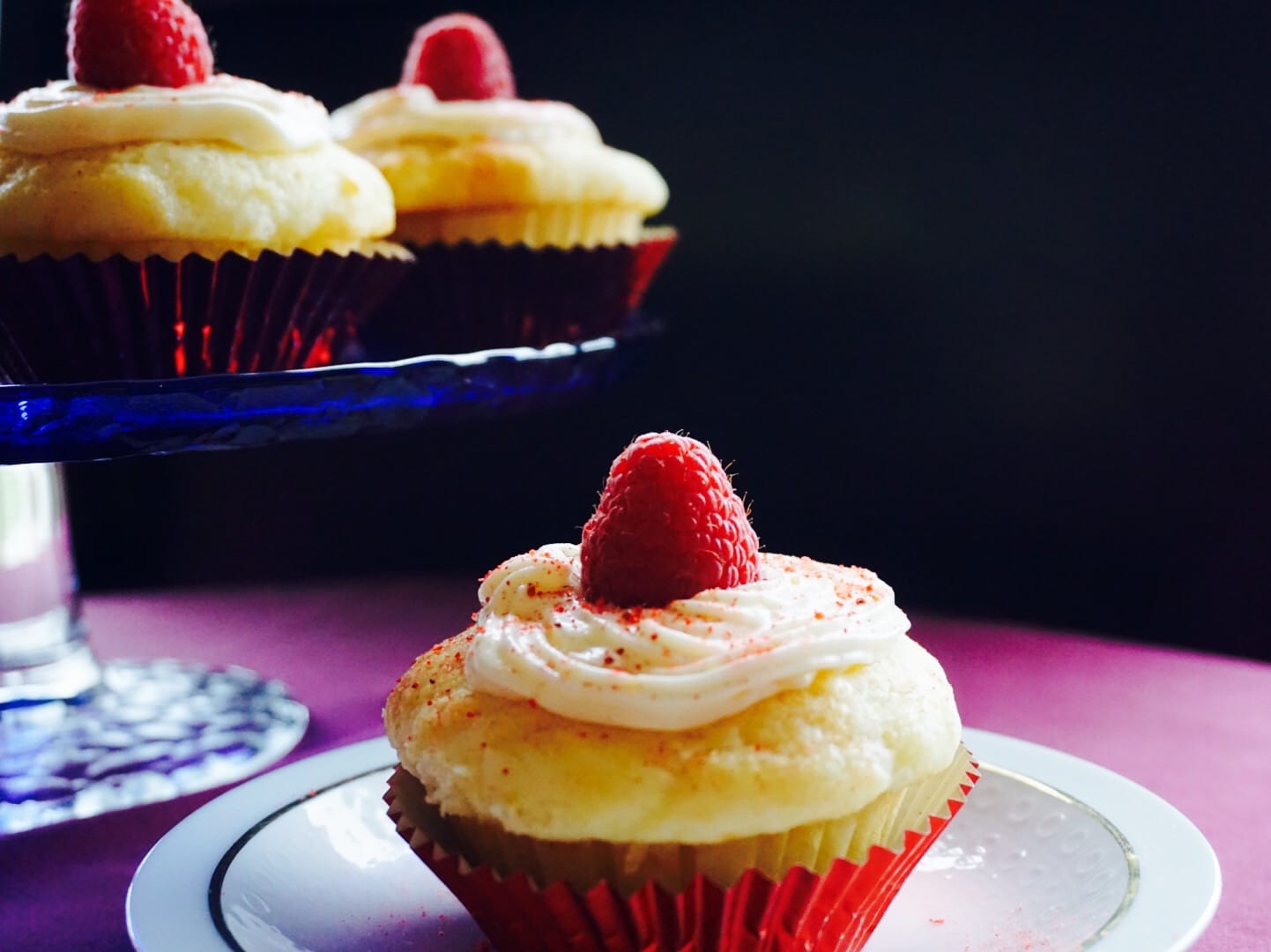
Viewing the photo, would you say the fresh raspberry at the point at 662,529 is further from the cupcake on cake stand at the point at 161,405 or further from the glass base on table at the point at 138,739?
the glass base on table at the point at 138,739

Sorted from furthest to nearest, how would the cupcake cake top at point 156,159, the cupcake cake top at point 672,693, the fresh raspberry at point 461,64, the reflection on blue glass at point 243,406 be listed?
the fresh raspberry at point 461,64 < the cupcake cake top at point 156,159 < the reflection on blue glass at point 243,406 < the cupcake cake top at point 672,693

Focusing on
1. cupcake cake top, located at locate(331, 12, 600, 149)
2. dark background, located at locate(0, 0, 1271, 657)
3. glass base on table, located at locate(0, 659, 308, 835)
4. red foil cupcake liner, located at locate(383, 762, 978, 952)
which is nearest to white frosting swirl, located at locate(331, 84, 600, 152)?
cupcake cake top, located at locate(331, 12, 600, 149)

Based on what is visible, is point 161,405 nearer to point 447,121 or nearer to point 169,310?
point 169,310

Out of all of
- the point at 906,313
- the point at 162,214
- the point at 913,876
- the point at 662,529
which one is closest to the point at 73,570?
the point at 162,214

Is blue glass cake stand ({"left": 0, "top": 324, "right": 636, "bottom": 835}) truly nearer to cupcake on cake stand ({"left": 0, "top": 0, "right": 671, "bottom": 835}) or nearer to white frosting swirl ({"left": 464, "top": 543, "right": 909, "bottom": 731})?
cupcake on cake stand ({"left": 0, "top": 0, "right": 671, "bottom": 835})

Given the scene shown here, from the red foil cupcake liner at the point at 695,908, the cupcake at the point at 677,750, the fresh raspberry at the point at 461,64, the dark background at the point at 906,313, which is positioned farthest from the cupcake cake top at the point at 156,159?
the dark background at the point at 906,313

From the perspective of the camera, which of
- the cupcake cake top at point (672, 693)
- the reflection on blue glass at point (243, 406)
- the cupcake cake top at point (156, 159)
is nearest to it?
the cupcake cake top at point (672, 693)
